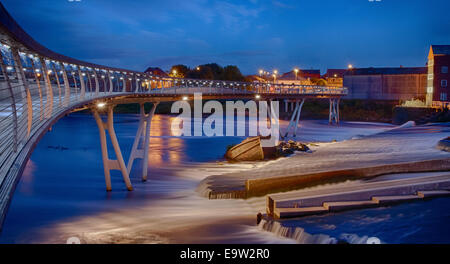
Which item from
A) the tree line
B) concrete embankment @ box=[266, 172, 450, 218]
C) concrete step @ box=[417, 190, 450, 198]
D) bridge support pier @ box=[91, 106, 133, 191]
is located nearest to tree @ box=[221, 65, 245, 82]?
the tree line

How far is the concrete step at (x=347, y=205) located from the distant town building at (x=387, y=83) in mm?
56884

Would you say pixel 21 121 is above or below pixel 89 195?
above

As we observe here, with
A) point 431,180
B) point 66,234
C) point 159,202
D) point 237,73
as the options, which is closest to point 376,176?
point 431,180

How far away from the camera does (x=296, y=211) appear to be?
984cm

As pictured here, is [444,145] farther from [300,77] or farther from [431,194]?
[300,77]

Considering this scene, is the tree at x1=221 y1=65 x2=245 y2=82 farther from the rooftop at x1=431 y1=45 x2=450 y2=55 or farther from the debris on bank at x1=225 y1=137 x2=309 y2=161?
the debris on bank at x1=225 y1=137 x2=309 y2=161

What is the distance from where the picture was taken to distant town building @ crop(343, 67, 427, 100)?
64.4 m

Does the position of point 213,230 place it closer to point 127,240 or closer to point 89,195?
point 127,240

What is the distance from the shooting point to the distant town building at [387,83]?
64.4 metres

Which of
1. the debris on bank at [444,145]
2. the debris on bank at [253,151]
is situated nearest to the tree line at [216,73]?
the debris on bank at [253,151]

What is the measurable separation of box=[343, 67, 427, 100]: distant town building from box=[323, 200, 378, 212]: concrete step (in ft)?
187

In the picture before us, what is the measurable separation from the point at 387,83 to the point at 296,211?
6224 centimetres
